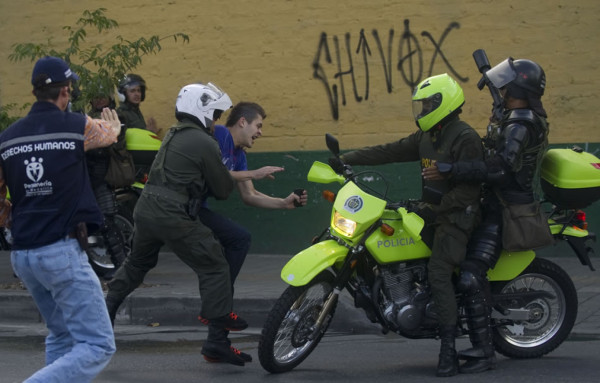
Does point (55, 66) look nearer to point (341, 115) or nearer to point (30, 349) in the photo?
point (30, 349)

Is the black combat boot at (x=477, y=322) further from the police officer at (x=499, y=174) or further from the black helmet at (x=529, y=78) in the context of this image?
the black helmet at (x=529, y=78)

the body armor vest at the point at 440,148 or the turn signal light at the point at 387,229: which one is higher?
the body armor vest at the point at 440,148

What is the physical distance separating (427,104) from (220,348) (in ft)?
6.44

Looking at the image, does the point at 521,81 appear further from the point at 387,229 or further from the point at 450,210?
the point at 387,229

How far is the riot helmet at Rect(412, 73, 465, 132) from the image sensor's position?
5.93 metres

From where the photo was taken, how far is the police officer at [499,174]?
228 inches

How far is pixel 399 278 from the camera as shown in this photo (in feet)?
19.3

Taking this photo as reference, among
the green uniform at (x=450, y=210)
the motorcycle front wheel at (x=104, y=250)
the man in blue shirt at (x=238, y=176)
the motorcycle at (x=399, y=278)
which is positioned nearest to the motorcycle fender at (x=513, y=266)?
the motorcycle at (x=399, y=278)

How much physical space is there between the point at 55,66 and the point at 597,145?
6.40 metres

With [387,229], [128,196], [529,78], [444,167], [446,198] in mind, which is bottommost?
[128,196]

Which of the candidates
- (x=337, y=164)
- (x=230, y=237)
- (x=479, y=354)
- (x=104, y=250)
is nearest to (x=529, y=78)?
(x=337, y=164)

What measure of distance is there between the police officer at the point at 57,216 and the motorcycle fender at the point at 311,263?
1.38 meters

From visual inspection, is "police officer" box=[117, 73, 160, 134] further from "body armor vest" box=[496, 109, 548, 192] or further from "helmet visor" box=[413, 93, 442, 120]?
Result: "body armor vest" box=[496, 109, 548, 192]

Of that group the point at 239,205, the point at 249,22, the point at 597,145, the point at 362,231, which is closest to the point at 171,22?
the point at 249,22
